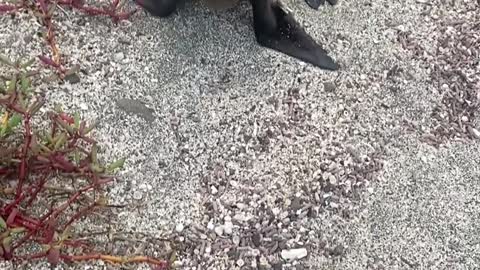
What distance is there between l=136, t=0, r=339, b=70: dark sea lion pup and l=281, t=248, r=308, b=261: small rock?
52cm

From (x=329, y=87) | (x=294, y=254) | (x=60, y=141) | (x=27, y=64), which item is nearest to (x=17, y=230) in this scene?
(x=60, y=141)

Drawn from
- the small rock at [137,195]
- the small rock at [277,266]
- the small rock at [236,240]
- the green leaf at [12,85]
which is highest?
the green leaf at [12,85]

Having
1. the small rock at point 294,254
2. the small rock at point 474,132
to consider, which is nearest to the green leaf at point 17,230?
the small rock at point 294,254

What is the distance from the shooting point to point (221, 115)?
7.10 feet

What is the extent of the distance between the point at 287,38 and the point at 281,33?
2 cm

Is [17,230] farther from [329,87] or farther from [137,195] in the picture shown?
[329,87]

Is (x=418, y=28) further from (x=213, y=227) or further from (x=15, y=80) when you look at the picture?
(x=15, y=80)

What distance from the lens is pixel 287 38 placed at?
2.31m

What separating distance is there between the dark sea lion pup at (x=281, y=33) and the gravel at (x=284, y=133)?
0.03m

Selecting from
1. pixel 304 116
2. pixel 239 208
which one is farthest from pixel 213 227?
pixel 304 116

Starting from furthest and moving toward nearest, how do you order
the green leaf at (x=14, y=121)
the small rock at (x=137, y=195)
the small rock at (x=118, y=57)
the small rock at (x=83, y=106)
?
the small rock at (x=118, y=57), the small rock at (x=83, y=106), the small rock at (x=137, y=195), the green leaf at (x=14, y=121)

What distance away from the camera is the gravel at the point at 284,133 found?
1.97 metres

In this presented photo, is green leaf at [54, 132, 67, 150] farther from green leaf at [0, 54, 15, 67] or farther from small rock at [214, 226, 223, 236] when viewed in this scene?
small rock at [214, 226, 223, 236]

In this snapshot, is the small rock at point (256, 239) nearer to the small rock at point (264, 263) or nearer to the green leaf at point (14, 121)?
the small rock at point (264, 263)
